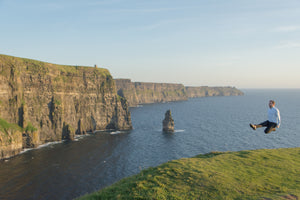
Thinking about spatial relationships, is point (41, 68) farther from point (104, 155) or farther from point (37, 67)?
point (104, 155)

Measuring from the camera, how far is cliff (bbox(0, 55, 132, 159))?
67125mm

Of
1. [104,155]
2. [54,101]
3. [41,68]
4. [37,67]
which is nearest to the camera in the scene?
[104,155]

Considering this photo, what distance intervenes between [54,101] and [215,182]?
8221 centimetres

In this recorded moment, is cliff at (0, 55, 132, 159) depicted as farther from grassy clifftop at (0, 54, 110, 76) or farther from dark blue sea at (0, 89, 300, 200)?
dark blue sea at (0, 89, 300, 200)

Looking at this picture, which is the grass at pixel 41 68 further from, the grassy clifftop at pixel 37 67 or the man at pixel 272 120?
the man at pixel 272 120

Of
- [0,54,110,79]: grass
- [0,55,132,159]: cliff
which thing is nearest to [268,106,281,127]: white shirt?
[0,55,132,159]: cliff

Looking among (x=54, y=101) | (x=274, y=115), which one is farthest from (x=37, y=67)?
(x=274, y=115)

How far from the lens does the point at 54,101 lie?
271ft

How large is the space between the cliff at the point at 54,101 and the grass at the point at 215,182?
6169cm

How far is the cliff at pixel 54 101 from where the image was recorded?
67.1 meters

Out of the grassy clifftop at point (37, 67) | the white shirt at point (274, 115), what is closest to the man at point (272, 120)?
the white shirt at point (274, 115)

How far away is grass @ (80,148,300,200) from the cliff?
61691 millimetres

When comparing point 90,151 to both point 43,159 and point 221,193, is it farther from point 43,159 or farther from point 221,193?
point 221,193

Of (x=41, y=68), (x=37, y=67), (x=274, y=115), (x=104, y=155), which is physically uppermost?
(x=37, y=67)
